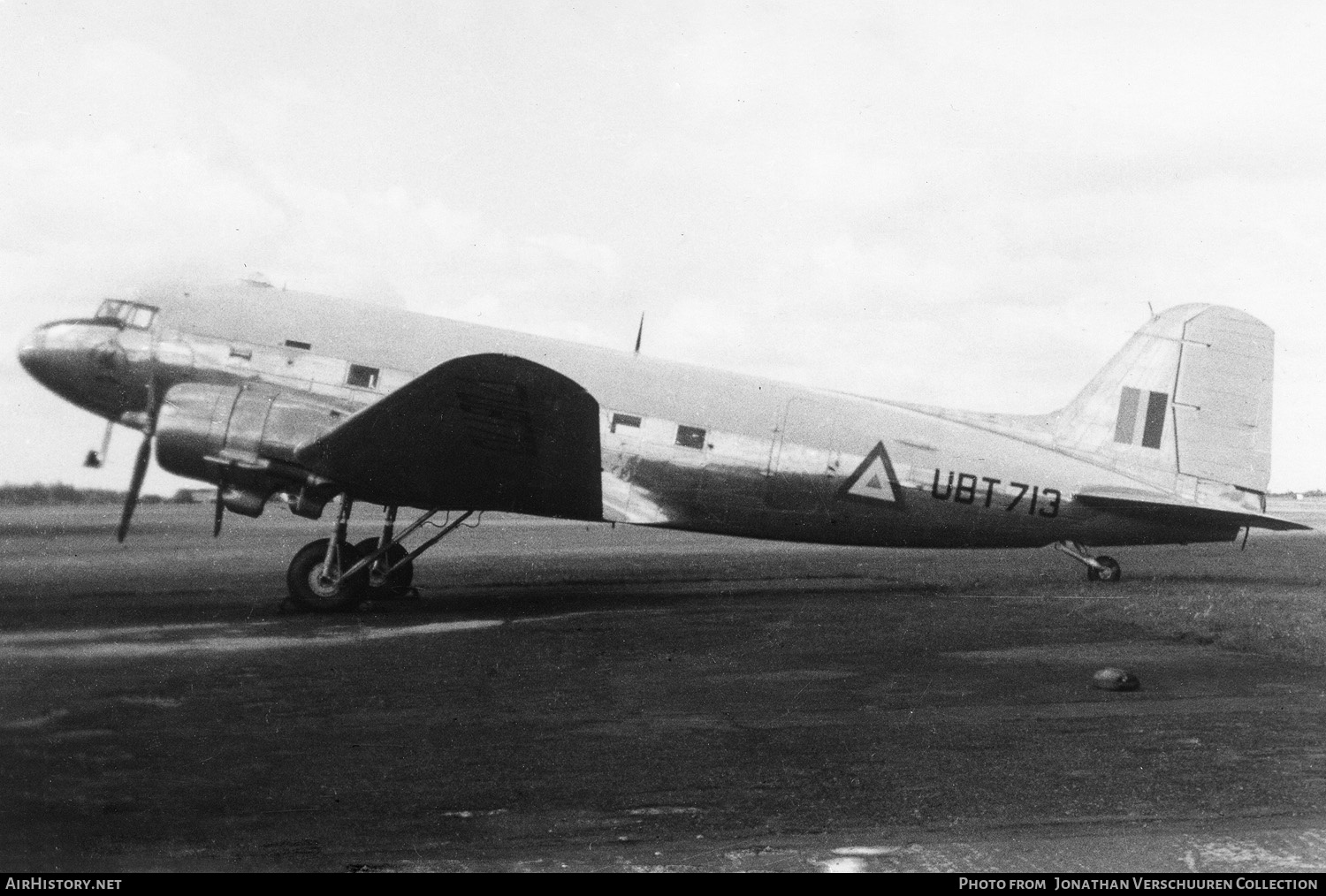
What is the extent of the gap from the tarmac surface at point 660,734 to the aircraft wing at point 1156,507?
3.21 feet

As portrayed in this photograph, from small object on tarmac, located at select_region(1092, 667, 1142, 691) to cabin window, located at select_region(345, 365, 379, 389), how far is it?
7.73 metres

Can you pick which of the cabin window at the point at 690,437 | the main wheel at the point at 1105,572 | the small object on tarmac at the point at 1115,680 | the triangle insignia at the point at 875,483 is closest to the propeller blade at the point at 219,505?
the cabin window at the point at 690,437

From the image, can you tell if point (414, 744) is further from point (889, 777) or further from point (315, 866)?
point (889, 777)

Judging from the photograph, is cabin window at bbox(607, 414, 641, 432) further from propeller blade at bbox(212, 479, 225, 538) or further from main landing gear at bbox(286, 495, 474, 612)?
propeller blade at bbox(212, 479, 225, 538)


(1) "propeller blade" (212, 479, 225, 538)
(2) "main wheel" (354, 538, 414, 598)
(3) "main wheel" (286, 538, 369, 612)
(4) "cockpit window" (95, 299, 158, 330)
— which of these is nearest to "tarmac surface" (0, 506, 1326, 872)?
(2) "main wheel" (354, 538, 414, 598)

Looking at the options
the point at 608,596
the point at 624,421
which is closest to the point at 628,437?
the point at 624,421

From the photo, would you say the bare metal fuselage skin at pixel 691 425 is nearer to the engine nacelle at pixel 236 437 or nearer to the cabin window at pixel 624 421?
the cabin window at pixel 624 421

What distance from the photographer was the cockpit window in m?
11.2

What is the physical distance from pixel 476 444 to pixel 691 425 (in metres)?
2.75

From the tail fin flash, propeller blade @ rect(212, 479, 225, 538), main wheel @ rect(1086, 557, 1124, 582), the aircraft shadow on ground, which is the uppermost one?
the tail fin flash

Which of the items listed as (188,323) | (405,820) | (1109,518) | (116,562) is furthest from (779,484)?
(116,562)

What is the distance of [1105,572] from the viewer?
13578 millimetres

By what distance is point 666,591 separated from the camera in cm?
1327

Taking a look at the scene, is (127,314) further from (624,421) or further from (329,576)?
(624,421)
